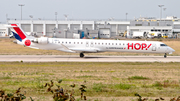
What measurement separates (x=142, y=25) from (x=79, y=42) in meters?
81.6

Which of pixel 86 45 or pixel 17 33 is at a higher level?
pixel 17 33

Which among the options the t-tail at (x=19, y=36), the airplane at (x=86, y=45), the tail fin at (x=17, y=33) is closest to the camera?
the airplane at (x=86, y=45)

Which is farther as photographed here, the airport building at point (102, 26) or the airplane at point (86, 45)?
the airport building at point (102, 26)

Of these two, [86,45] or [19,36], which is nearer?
[86,45]

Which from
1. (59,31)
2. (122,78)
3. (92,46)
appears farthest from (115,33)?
(122,78)

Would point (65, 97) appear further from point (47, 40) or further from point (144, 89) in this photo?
point (47, 40)

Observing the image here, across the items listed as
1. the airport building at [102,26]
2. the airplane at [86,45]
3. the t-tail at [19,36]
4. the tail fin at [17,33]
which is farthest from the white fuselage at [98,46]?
the airport building at [102,26]

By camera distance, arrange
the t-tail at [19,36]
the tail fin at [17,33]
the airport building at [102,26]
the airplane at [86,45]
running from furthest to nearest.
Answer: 1. the airport building at [102,26]
2. the tail fin at [17,33]
3. the t-tail at [19,36]
4. the airplane at [86,45]

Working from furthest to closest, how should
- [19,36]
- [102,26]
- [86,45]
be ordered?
[102,26] → [19,36] → [86,45]

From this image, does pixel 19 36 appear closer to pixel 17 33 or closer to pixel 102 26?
pixel 17 33

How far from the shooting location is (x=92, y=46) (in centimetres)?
3478

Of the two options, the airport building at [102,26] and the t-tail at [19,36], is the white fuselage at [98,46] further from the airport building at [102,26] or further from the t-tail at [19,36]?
the airport building at [102,26]

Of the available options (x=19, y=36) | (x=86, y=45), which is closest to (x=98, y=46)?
(x=86, y=45)

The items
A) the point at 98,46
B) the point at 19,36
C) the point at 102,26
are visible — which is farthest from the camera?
the point at 102,26
